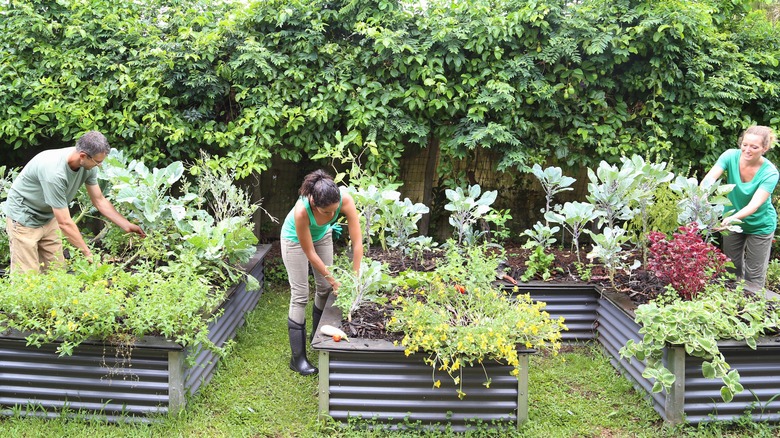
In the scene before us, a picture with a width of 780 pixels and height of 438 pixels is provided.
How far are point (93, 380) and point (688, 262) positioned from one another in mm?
3620

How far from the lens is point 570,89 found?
201 inches

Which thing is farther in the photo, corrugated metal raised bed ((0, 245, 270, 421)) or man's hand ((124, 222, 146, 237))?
man's hand ((124, 222, 146, 237))

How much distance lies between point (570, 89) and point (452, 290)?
2504 millimetres

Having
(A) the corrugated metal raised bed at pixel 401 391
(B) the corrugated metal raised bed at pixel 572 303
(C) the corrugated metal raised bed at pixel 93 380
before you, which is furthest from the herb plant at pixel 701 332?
(C) the corrugated metal raised bed at pixel 93 380

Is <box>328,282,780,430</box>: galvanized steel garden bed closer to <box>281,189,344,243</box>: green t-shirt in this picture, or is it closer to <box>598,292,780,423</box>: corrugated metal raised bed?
<box>598,292,780,423</box>: corrugated metal raised bed

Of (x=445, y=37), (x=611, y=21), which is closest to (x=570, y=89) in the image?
(x=611, y=21)

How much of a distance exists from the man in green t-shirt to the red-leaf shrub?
145 inches

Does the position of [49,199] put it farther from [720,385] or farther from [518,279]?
[720,385]

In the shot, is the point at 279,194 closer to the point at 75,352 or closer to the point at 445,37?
the point at 445,37

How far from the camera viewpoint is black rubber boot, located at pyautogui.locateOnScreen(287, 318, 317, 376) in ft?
12.5

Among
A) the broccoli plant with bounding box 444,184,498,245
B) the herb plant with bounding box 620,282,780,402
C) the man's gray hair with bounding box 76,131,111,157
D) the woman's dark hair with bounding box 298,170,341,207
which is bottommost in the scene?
the herb plant with bounding box 620,282,780,402

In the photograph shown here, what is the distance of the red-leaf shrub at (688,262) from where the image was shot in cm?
362

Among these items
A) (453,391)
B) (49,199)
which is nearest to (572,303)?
(453,391)

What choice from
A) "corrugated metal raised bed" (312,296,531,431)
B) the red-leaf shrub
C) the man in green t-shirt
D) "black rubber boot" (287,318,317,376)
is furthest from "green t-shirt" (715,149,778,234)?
the man in green t-shirt
